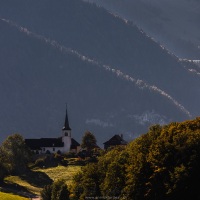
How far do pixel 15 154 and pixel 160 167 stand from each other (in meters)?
85.7

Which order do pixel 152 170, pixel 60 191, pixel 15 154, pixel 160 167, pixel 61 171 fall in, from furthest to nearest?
pixel 15 154
pixel 61 171
pixel 60 191
pixel 152 170
pixel 160 167

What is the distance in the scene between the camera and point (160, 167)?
67062 millimetres

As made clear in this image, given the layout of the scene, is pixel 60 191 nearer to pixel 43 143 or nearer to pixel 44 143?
pixel 44 143

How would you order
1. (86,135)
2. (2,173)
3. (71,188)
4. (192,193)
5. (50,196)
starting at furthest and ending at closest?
(86,135)
(2,173)
(50,196)
(71,188)
(192,193)

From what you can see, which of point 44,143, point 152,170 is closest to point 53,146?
point 44,143

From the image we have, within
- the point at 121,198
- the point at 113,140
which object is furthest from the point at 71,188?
the point at 113,140

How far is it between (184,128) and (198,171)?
7.24 m

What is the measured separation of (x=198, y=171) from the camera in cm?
6456

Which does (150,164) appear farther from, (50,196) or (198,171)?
(50,196)

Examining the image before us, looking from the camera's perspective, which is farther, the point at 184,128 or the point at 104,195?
the point at 104,195

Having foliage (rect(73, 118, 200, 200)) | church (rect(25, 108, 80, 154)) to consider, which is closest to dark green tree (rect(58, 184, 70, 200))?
foliage (rect(73, 118, 200, 200))

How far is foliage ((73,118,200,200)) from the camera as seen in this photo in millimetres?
64188

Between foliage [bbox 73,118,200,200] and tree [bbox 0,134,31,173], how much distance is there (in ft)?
212

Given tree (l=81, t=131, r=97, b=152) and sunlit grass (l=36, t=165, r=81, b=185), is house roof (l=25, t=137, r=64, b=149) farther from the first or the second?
sunlit grass (l=36, t=165, r=81, b=185)
